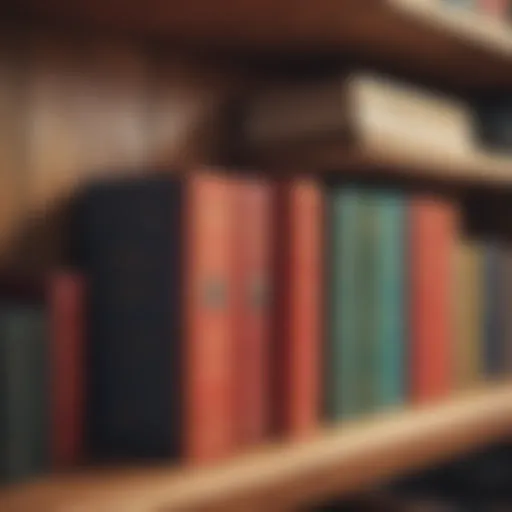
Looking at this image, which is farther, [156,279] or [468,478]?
[468,478]

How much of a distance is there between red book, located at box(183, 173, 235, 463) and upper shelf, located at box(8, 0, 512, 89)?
23 cm

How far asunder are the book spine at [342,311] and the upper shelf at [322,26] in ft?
0.66

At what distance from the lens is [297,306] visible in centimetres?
107

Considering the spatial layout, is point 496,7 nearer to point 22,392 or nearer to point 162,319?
point 162,319

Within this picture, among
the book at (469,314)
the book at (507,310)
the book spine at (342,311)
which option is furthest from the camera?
the book at (507,310)

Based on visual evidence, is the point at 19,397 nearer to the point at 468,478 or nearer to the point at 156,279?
the point at 156,279

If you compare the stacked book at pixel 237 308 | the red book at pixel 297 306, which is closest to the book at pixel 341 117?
the stacked book at pixel 237 308

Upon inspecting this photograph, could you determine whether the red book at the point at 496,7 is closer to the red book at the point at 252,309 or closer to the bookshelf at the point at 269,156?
the bookshelf at the point at 269,156

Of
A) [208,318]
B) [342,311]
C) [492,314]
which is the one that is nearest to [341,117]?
[342,311]

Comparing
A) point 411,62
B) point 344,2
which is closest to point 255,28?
point 344,2

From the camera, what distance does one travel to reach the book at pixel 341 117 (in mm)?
1183

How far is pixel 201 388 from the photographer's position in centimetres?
94

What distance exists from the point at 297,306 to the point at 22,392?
31cm

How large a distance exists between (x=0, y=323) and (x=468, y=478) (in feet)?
3.53
